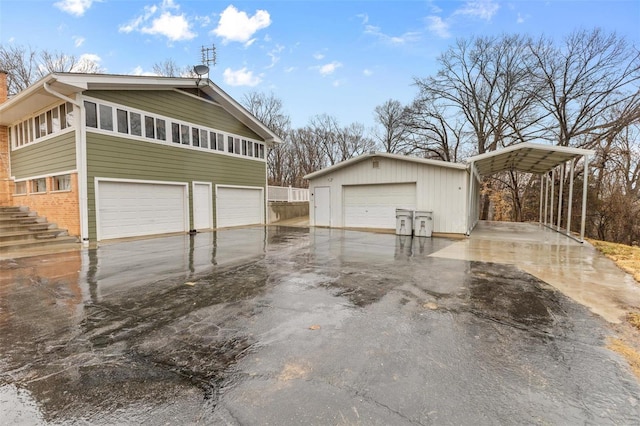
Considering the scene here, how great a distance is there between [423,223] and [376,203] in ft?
8.47

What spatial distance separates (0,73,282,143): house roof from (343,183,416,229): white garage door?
6688 millimetres

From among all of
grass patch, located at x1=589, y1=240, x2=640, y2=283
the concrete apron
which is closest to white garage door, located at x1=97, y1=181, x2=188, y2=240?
the concrete apron

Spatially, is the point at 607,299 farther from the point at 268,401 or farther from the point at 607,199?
the point at 607,199

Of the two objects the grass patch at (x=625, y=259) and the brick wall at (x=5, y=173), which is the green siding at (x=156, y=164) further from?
the grass patch at (x=625, y=259)

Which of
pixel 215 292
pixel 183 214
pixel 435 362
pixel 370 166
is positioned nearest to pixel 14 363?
pixel 215 292

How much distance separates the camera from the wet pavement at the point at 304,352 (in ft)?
6.59

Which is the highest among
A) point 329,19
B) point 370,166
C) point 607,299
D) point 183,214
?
point 329,19

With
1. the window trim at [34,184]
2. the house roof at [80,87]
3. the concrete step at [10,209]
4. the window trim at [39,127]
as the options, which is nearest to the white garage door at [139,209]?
the window trim at [39,127]

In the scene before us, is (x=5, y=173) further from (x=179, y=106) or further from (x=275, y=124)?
(x=275, y=124)

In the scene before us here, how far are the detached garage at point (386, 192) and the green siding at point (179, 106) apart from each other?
4.44 metres

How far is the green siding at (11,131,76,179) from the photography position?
9.58 metres

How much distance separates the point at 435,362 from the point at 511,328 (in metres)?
1.26

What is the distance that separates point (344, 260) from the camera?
6.95 metres

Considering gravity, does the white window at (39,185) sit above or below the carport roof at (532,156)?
below
